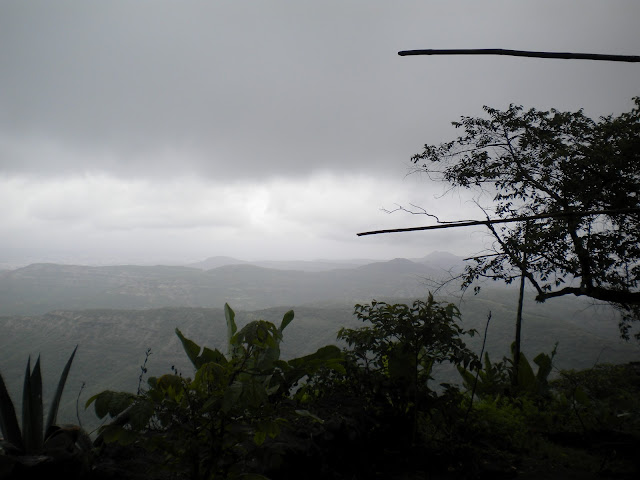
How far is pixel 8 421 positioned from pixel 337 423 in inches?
85.6

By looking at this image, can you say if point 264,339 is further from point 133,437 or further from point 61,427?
point 61,427

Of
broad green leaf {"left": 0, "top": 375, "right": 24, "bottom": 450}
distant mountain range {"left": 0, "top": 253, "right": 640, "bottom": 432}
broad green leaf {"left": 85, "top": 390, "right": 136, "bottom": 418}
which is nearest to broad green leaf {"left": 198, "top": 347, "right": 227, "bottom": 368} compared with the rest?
broad green leaf {"left": 85, "top": 390, "right": 136, "bottom": 418}

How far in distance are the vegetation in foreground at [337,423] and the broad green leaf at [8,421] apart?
1 cm

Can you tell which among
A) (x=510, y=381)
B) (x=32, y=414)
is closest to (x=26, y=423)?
(x=32, y=414)

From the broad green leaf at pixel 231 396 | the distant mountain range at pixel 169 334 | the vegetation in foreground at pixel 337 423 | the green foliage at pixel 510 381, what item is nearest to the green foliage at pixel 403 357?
the vegetation in foreground at pixel 337 423

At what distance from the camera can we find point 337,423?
2643 millimetres

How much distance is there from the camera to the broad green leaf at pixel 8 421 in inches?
81.3

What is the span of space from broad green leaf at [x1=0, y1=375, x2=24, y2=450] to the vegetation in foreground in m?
0.01

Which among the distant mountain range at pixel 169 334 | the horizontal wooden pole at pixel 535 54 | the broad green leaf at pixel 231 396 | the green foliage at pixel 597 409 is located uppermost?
the horizontal wooden pole at pixel 535 54

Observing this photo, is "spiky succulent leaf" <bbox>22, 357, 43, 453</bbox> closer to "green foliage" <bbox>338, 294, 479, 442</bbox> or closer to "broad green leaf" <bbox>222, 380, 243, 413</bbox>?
"broad green leaf" <bbox>222, 380, 243, 413</bbox>

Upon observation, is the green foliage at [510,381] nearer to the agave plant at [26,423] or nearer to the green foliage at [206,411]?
the green foliage at [206,411]

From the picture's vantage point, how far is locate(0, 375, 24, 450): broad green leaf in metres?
2.06

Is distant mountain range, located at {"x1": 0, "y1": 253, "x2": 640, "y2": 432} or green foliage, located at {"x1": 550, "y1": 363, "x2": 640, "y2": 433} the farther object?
distant mountain range, located at {"x1": 0, "y1": 253, "x2": 640, "y2": 432}

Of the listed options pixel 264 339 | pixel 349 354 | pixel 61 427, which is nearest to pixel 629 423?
pixel 349 354
